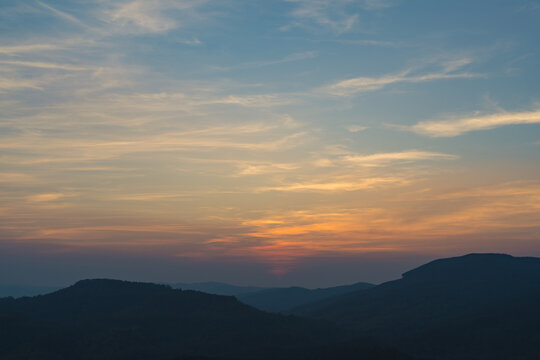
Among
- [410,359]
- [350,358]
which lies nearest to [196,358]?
[350,358]

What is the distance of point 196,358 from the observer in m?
184

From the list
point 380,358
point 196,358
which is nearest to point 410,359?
point 380,358

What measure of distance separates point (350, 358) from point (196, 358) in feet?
195

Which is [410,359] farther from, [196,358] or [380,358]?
[196,358]

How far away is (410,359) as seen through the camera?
197875 millimetres

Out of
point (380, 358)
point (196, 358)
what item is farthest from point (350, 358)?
point (196, 358)

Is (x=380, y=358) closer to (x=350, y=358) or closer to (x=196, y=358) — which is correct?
(x=350, y=358)

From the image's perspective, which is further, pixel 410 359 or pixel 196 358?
pixel 410 359

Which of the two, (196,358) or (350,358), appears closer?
(196,358)

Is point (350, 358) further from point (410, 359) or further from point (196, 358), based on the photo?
point (196, 358)

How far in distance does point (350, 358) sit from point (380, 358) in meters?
11.3

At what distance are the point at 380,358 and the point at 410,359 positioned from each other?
463 inches

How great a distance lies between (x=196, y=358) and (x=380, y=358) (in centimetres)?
6985
